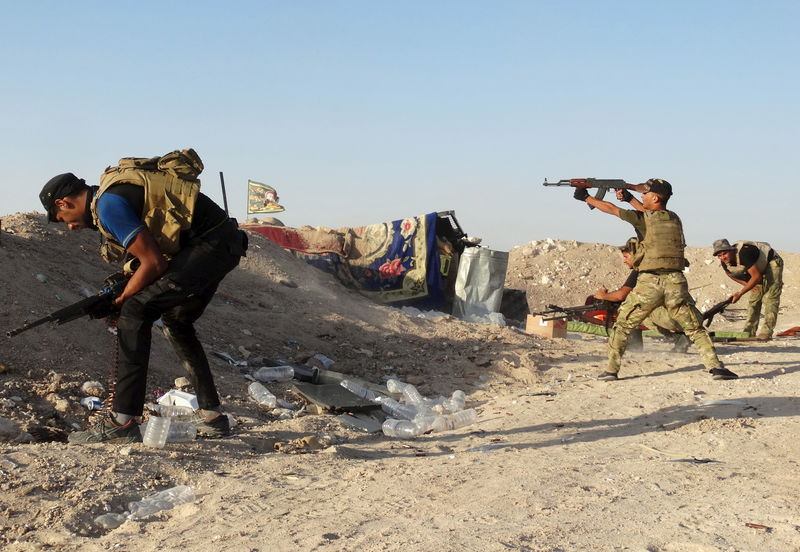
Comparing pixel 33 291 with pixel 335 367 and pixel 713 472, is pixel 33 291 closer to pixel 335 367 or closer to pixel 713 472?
pixel 335 367

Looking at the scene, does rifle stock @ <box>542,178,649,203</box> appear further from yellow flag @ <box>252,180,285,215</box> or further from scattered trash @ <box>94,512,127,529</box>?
yellow flag @ <box>252,180,285,215</box>

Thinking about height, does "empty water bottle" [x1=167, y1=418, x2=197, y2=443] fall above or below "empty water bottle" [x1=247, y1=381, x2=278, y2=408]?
above

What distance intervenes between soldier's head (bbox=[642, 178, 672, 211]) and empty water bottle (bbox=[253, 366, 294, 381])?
347cm

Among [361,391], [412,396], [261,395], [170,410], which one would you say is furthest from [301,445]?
[412,396]

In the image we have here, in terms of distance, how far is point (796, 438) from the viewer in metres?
5.04

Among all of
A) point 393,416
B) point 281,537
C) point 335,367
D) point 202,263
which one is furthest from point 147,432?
A: point 335,367

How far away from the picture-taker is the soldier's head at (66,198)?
4.02 m

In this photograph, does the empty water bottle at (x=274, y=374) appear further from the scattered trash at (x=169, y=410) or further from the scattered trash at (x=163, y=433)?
the scattered trash at (x=163, y=433)

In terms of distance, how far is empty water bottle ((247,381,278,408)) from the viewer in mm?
5875

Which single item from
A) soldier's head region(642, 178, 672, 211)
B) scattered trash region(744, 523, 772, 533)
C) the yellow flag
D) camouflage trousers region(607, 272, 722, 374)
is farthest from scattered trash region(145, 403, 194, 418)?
the yellow flag

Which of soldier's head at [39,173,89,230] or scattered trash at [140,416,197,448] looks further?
scattered trash at [140,416,197,448]

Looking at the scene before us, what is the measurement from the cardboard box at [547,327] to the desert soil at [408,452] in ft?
2.53

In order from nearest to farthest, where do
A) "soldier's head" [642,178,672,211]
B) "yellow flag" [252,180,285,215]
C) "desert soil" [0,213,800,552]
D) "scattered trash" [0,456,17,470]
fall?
1. "desert soil" [0,213,800,552]
2. "scattered trash" [0,456,17,470]
3. "soldier's head" [642,178,672,211]
4. "yellow flag" [252,180,285,215]

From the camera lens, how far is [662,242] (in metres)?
6.91
